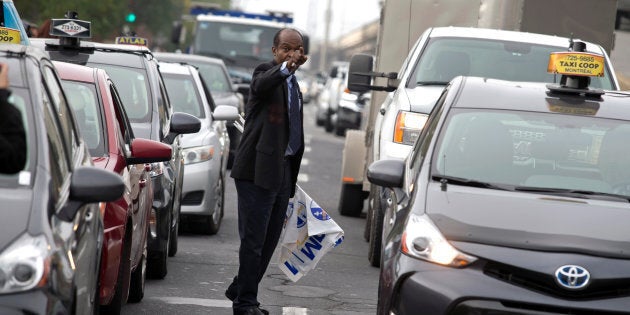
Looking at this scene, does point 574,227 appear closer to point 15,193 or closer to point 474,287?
point 474,287

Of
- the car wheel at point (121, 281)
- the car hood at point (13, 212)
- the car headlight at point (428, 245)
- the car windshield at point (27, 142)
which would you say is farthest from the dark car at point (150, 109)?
the car hood at point (13, 212)

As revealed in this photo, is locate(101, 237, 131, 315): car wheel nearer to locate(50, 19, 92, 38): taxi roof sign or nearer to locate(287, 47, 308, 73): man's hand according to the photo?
locate(287, 47, 308, 73): man's hand

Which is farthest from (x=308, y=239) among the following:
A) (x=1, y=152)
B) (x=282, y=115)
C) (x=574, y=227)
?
(x=1, y=152)

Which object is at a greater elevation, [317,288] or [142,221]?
[142,221]

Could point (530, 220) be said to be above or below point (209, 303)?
Answer: above

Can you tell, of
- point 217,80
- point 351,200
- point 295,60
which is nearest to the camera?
point 295,60

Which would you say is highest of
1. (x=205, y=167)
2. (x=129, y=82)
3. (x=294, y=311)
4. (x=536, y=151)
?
(x=536, y=151)

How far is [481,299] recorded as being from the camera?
21.1 ft

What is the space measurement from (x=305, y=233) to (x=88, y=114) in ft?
5.08

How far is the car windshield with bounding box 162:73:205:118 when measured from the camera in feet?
49.1

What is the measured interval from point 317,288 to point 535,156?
343cm

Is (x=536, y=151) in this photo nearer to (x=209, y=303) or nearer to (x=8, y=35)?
(x=209, y=303)

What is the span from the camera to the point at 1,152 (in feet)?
18.9

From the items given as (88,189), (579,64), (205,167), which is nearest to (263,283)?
(205,167)
